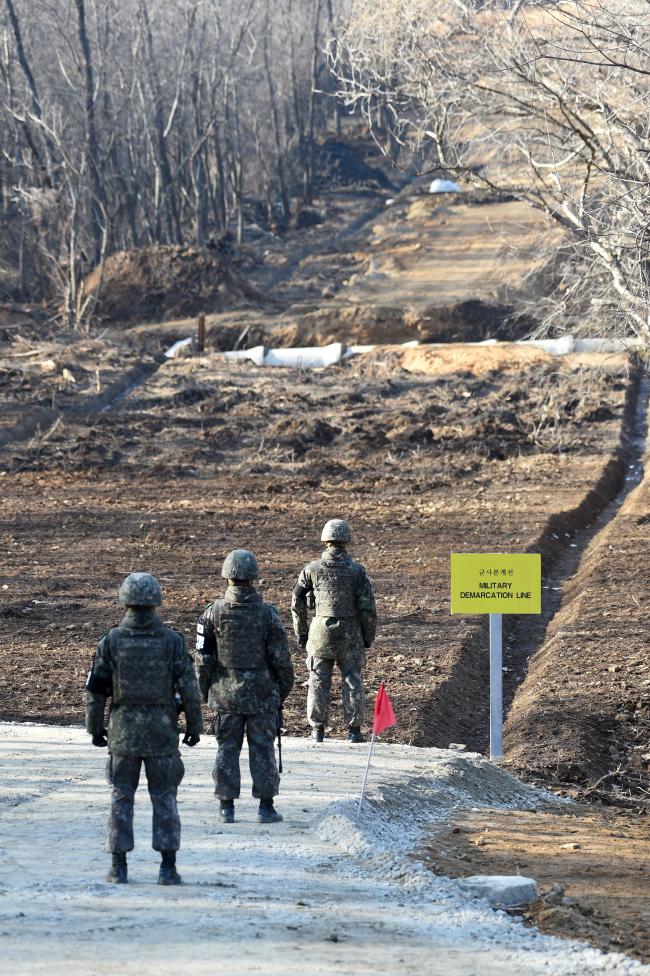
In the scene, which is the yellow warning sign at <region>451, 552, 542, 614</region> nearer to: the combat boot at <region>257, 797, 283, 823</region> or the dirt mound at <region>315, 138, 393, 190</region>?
the combat boot at <region>257, 797, 283, 823</region>

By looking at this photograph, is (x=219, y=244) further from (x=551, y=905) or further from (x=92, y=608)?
(x=551, y=905)

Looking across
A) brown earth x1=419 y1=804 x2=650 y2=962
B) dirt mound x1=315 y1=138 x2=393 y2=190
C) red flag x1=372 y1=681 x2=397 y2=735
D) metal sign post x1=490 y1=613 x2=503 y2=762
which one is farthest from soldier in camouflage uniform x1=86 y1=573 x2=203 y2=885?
dirt mound x1=315 y1=138 x2=393 y2=190

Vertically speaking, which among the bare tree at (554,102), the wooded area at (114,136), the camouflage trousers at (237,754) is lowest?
the camouflage trousers at (237,754)

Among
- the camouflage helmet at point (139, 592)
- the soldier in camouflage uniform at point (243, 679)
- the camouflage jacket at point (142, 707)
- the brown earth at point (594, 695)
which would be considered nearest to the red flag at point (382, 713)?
the soldier in camouflage uniform at point (243, 679)

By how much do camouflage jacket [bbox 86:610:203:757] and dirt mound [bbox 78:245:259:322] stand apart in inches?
1555

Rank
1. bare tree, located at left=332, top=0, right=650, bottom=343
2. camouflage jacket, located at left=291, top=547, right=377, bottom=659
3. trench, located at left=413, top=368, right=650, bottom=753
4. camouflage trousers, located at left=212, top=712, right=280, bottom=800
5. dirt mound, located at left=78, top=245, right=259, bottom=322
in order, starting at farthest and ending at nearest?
dirt mound, located at left=78, top=245, right=259, bottom=322 < bare tree, located at left=332, top=0, right=650, bottom=343 < trench, located at left=413, top=368, right=650, bottom=753 < camouflage jacket, located at left=291, top=547, right=377, bottom=659 < camouflage trousers, located at left=212, top=712, right=280, bottom=800

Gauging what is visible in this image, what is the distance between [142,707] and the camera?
6.54m

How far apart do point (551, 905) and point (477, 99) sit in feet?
34.4

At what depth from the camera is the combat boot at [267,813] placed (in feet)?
25.5

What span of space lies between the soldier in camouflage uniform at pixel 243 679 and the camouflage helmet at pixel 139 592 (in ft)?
3.93

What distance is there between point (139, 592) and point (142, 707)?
21.5 inches

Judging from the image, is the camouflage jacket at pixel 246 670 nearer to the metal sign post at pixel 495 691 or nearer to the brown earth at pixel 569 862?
the brown earth at pixel 569 862

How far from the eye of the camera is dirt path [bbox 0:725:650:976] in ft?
18.1

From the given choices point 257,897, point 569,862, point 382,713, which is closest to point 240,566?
point 382,713
